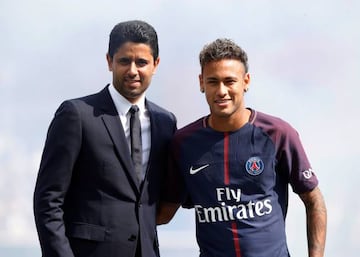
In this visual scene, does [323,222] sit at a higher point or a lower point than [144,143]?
lower

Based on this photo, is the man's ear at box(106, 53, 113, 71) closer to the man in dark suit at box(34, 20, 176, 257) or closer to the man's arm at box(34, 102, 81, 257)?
the man in dark suit at box(34, 20, 176, 257)

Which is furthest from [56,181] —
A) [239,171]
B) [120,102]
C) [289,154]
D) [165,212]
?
[289,154]

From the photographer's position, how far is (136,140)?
608 centimetres

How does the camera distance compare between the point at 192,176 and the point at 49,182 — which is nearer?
the point at 49,182

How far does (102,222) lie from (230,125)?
4.86ft

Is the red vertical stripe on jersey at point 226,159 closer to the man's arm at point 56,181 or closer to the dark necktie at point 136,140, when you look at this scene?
the dark necktie at point 136,140

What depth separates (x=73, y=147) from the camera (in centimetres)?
577

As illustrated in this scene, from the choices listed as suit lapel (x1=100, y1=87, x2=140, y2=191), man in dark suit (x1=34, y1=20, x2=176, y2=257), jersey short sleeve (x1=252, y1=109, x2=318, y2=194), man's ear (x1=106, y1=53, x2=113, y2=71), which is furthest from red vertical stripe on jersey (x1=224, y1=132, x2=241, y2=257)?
man's ear (x1=106, y1=53, x2=113, y2=71)

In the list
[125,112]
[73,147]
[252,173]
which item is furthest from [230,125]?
[73,147]

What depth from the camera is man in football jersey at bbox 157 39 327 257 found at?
236 inches

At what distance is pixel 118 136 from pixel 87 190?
1.85 ft

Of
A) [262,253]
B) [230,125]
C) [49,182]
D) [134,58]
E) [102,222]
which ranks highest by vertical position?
[134,58]

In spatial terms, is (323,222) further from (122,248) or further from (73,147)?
(73,147)

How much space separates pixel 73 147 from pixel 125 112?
0.66 m
